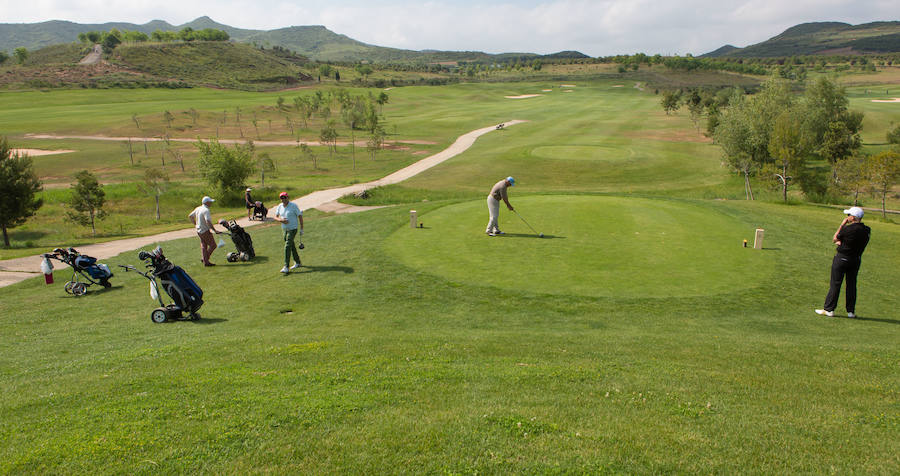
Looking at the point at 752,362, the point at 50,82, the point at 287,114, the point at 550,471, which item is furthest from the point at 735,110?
the point at 50,82

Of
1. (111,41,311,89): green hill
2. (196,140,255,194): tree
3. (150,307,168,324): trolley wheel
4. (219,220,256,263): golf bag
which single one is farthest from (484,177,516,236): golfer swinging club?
(111,41,311,89): green hill


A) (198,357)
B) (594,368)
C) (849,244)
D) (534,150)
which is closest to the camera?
(594,368)

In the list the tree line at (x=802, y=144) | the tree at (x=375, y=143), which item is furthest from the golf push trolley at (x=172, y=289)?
the tree at (x=375, y=143)

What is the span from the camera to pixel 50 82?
138m

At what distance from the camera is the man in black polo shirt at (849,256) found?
1238 cm

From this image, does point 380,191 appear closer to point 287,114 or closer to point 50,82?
point 287,114

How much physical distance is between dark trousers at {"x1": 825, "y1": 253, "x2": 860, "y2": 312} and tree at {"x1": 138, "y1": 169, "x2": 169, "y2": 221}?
3855 cm

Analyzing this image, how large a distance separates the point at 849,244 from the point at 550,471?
11.7 m

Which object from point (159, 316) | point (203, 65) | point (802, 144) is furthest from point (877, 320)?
point (203, 65)

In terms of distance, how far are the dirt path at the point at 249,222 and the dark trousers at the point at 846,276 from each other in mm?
24419

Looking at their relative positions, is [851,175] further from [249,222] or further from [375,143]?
[375,143]

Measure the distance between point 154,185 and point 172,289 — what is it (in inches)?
1181

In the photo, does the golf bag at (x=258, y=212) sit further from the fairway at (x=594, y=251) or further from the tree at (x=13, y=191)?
the tree at (x=13, y=191)

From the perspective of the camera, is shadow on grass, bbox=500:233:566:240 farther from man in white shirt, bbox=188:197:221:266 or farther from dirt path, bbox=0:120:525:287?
dirt path, bbox=0:120:525:287
